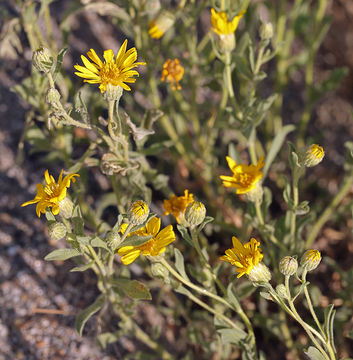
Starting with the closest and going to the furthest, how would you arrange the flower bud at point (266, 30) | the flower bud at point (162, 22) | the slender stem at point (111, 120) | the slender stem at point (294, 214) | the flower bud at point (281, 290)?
1. the flower bud at point (281, 290)
2. the slender stem at point (111, 120)
3. the slender stem at point (294, 214)
4. the flower bud at point (266, 30)
5. the flower bud at point (162, 22)

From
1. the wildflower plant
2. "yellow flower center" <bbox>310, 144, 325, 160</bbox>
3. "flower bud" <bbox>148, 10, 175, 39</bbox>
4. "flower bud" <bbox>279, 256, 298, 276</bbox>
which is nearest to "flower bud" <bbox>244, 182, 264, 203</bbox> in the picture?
the wildflower plant

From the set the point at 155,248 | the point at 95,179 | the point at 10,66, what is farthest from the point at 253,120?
the point at 10,66

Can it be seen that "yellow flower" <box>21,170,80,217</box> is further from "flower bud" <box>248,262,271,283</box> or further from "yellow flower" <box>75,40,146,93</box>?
"flower bud" <box>248,262,271,283</box>

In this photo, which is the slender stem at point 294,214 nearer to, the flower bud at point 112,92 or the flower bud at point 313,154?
the flower bud at point 313,154

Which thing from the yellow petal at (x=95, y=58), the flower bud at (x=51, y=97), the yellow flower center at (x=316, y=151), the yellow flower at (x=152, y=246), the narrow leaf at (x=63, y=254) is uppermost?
the yellow petal at (x=95, y=58)

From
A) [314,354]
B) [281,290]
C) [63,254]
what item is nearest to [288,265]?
[281,290]

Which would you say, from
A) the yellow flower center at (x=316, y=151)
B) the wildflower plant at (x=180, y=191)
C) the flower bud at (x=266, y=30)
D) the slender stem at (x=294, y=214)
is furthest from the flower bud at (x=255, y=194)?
the flower bud at (x=266, y=30)
